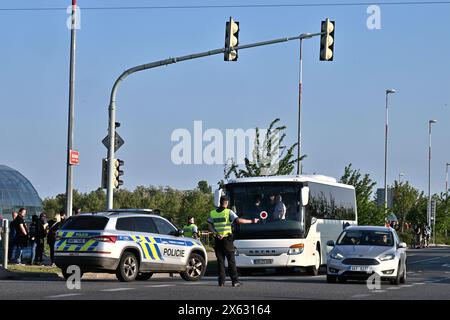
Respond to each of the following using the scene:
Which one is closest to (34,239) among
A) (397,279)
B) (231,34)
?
(231,34)

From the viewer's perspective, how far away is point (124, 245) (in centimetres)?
2511

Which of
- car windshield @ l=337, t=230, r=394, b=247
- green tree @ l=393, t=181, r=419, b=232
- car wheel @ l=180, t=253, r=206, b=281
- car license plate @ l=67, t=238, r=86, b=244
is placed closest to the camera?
car license plate @ l=67, t=238, r=86, b=244

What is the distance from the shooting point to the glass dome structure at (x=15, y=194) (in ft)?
227

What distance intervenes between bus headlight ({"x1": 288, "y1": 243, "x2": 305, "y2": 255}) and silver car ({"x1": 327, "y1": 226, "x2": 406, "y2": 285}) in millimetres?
3336

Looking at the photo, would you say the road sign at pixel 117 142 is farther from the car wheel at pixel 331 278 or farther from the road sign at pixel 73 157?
the car wheel at pixel 331 278

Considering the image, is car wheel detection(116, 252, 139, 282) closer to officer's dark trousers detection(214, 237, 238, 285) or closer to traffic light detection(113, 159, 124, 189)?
officer's dark trousers detection(214, 237, 238, 285)

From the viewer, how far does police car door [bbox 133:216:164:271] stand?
25.8 metres

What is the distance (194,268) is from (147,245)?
1907 millimetres

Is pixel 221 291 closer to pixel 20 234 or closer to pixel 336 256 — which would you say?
pixel 336 256

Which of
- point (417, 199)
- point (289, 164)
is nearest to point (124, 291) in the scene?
point (289, 164)

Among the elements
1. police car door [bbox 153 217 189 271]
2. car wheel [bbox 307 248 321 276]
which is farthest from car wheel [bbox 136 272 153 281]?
car wheel [bbox 307 248 321 276]

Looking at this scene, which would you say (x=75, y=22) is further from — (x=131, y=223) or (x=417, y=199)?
(x=417, y=199)

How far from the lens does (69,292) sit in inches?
800
